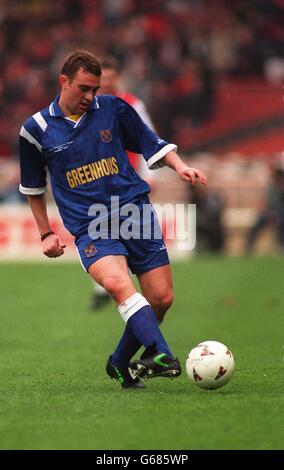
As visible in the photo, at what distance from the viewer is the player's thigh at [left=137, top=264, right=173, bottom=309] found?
6531mm

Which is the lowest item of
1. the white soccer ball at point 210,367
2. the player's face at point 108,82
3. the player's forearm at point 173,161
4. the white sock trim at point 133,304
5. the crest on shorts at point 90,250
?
the white soccer ball at point 210,367

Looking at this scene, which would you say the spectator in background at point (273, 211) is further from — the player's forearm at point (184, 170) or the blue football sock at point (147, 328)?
the blue football sock at point (147, 328)

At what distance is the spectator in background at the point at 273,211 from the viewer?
20328 mm

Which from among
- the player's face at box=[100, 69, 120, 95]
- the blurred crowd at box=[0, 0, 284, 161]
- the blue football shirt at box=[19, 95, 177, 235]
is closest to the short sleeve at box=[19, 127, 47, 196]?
the blue football shirt at box=[19, 95, 177, 235]

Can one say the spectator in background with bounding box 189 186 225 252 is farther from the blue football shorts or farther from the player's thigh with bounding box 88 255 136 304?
the player's thigh with bounding box 88 255 136 304

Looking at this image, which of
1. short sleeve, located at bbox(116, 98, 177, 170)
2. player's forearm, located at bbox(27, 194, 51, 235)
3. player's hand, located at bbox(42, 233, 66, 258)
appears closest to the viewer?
player's hand, located at bbox(42, 233, 66, 258)

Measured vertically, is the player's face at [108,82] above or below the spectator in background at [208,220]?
below

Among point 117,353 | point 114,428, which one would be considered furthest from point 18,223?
point 114,428

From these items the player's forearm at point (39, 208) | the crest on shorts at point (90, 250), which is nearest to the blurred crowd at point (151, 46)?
the player's forearm at point (39, 208)

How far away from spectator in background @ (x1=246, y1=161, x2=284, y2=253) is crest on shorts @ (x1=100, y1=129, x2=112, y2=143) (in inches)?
549

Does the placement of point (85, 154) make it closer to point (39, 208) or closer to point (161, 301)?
point (39, 208)

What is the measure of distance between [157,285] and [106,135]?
3.07 feet

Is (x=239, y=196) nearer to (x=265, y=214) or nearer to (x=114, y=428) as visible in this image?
(x=265, y=214)
